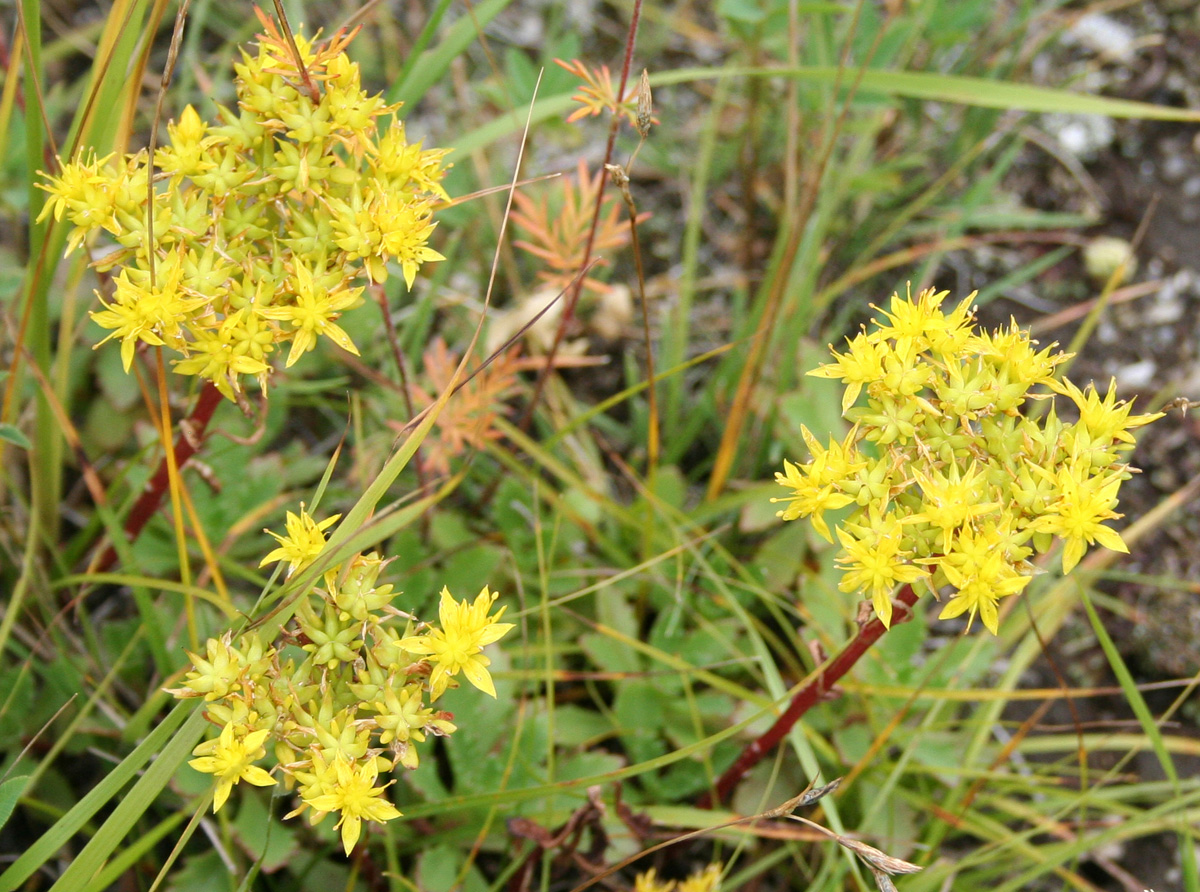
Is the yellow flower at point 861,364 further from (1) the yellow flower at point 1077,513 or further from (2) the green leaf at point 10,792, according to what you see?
(2) the green leaf at point 10,792

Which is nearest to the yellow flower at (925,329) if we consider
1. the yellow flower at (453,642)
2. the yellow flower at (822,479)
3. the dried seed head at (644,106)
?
the yellow flower at (822,479)

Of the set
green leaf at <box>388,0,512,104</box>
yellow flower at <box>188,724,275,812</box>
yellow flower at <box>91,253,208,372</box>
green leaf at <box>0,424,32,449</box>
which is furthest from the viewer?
green leaf at <box>388,0,512,104</box>

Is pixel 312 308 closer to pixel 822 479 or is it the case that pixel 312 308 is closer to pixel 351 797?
pixel 351 797

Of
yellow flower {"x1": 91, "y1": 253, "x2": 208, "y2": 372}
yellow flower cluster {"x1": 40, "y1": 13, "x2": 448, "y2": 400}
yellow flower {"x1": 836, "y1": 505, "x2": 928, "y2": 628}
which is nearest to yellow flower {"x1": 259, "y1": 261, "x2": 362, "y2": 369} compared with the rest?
yellow flower cluster {"x1": 40, "y1": 13, "x2": 448, "y2": 400}

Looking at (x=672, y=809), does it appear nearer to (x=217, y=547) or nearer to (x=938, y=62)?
(x=217, y=547)

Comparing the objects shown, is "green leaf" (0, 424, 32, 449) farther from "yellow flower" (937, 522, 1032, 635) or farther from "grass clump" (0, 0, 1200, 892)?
"yellow flower" (937, 522, 1032, 635)

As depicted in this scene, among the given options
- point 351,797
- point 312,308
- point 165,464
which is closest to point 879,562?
point 351,797
